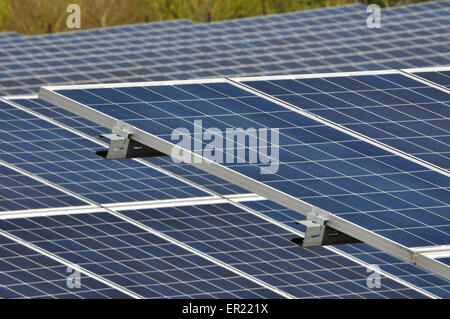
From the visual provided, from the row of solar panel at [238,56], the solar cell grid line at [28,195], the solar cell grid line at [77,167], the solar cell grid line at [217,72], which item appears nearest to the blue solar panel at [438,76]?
the solar cell grid line at [77,167]

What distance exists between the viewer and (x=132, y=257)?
34.5 metres

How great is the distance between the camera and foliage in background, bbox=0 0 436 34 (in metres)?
111

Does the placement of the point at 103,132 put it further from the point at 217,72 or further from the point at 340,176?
the point at 217,72

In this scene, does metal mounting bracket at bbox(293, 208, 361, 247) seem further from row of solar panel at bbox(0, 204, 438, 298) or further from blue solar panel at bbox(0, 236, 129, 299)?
blue solar panel at bbox(0, 236, 129, 299)

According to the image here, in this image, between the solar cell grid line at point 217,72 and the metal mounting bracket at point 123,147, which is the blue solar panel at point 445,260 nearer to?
the metal mounting bracket at point 123,147

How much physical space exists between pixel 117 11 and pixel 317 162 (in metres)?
82.4

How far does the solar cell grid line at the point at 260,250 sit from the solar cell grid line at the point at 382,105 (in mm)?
3185

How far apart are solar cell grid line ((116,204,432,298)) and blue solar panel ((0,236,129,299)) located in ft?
11.2

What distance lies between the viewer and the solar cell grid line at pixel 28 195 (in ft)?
124

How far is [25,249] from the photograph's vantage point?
1362 inches

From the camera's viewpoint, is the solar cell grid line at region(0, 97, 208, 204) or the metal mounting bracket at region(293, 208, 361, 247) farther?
the solar cell grid line at region(0, 97, 208, 204)

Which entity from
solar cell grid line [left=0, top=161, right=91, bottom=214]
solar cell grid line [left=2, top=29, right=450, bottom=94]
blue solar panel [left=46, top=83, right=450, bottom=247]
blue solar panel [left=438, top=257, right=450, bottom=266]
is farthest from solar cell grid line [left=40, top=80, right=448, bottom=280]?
solar cell grid line [left=2, top=29, right=450, bottom=94]
